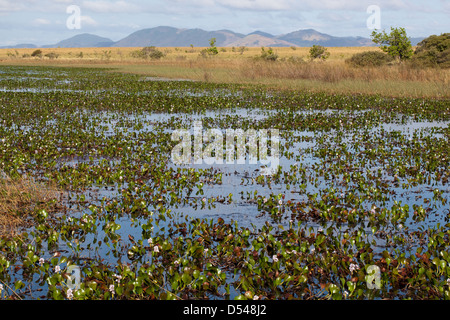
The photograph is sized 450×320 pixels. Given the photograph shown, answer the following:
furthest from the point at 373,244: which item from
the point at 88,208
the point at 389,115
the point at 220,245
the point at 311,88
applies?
the point at 311,88

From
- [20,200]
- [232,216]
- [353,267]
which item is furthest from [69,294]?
[20,200]

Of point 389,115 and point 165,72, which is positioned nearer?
point 389,115

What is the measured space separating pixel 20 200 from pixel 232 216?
12.2 ft

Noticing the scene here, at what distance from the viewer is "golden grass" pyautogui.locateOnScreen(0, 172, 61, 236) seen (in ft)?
24.5

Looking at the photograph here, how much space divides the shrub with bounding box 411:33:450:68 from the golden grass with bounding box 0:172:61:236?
1231 inches

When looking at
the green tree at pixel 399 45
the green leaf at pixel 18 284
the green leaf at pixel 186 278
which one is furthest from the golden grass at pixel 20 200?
the green tree at pixel 399 45

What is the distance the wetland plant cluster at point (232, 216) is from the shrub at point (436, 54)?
2202 cm

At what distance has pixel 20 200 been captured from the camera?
27.1ft

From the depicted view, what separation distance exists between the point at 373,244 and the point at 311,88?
2270cm

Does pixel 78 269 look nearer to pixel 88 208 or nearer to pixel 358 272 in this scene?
pixel 88 208

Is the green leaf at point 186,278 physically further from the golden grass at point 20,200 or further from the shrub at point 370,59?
the shrub at point 370,59

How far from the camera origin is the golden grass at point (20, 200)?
7.48 meters

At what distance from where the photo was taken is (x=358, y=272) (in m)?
5.44

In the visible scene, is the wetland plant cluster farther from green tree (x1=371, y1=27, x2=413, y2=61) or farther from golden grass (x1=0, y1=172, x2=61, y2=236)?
green tree (x1=371, y1=27, x2=413, y2=61)
